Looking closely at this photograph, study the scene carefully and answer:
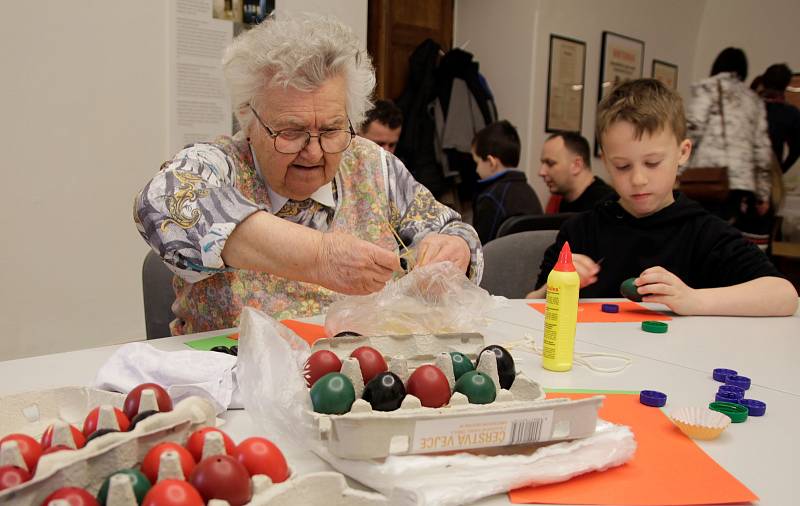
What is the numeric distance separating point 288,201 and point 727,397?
100 centimetres

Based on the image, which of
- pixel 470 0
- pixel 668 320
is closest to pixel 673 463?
pixel 668 320

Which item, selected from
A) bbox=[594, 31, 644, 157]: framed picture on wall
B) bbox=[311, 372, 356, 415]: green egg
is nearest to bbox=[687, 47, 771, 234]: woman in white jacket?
bbox=[594, 31, 644, 157]: framed picture on wall

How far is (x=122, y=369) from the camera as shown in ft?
3.12

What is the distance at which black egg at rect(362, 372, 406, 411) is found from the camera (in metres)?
0.75

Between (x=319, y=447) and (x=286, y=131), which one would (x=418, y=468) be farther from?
(x=286, y=131)

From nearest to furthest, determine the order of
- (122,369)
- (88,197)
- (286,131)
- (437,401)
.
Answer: (437,401) → (122,369) → (286,131) → (88,197)

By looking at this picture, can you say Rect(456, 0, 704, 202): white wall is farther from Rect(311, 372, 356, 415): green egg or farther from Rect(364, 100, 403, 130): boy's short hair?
Rect(311, 372, 356, 415): green egg

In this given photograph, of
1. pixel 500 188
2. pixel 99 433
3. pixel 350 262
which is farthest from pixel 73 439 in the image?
pixel 500 188

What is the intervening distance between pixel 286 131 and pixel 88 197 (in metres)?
1.60

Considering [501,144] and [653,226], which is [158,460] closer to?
[653,226]

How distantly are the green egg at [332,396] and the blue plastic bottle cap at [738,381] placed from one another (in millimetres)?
664

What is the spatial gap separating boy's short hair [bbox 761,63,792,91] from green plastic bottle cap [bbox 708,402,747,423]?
394 centimetres

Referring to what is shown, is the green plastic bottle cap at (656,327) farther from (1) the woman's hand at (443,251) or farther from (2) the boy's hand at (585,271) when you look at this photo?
(1) the woman's hand at (443,251)

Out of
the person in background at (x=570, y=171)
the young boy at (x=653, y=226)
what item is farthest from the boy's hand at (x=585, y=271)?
the person in background at (x=570, y=171)
